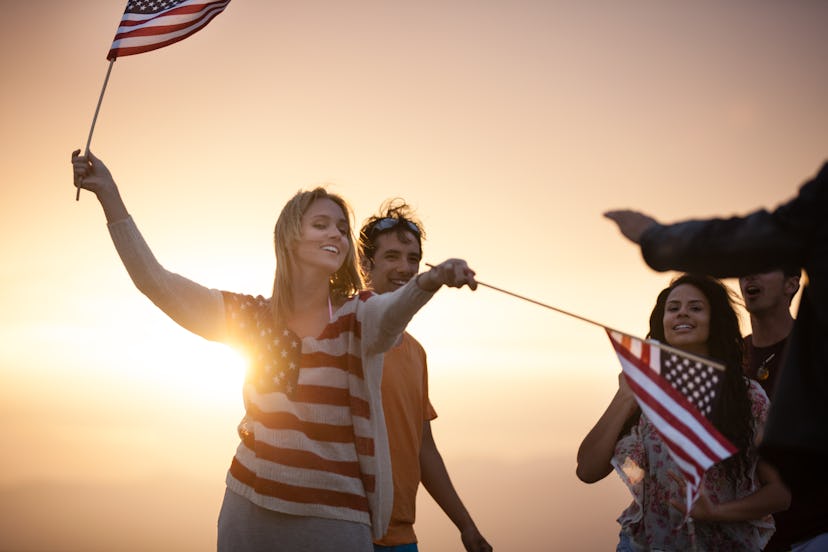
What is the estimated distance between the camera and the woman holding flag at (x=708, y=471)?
16.1ft

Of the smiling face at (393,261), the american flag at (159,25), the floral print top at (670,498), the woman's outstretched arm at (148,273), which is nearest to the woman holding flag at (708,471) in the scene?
the floral print top at (670,498)

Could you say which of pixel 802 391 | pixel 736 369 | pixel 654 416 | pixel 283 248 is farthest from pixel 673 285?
pixel 802 391

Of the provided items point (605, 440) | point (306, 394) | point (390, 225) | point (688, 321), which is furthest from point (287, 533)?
point (390, 225)

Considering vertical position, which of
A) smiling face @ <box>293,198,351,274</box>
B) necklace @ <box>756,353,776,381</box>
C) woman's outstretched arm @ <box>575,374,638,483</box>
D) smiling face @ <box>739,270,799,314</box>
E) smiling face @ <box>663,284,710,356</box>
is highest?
smiling face @ <box>293,198,351,274</box>

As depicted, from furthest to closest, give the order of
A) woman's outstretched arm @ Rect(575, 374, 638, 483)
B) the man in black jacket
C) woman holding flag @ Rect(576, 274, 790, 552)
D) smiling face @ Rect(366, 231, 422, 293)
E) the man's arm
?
1. smiling face @ Rect(366, 231, 422, 293)
2. the man's arm
3. woman's outstretched arm @ Rect(575, 374, 638, 483)
4. woman holding flag @ Rect(576, 274, 790, 552)
5. the man in black jacket

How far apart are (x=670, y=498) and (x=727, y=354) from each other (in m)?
0.93

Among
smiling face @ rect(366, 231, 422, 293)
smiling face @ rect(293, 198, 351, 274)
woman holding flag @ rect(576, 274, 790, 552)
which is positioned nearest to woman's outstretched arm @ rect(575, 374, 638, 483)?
woman holding flag @ rect(576, 274, 790, 552)

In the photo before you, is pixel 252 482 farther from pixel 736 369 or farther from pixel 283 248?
pixel 736 369

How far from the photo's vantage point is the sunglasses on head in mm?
6531

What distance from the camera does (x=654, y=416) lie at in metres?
3.85

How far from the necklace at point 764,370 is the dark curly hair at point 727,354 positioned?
67 centimetres

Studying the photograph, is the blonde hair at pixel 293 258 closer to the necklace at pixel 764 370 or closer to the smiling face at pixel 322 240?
the smiling face at pixel 322 240

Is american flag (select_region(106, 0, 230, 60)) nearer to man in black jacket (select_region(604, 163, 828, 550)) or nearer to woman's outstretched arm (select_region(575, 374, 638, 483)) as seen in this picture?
woman's outstretched arm (select_region(575, 374, 638, 483))

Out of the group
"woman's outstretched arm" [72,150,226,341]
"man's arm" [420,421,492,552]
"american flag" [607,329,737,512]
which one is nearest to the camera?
"american flag" [607,329,737,512]
